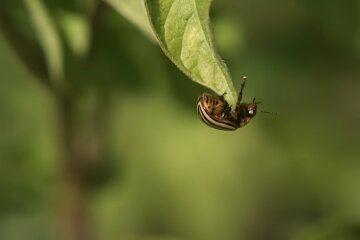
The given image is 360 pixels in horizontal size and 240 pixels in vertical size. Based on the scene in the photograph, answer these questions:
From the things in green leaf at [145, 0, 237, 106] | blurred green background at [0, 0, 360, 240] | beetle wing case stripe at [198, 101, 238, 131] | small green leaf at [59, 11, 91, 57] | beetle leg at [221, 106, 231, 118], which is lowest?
green leaf at [145, 0, 237, 106]

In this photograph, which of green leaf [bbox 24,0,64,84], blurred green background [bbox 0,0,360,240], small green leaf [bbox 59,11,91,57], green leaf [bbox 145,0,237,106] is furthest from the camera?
blurred green background [bbox 0,0,360,240]

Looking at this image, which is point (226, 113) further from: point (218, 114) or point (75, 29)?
point (75, 29)

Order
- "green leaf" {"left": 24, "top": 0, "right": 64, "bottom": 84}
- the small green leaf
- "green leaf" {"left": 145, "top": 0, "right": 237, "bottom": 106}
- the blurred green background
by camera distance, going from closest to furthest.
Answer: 1. "green leaf" {"left": 145, "top": 0, "right": 237, "bottom": 106}
2. "green leaf" {"left": 24, "top": 0, "right": 64, "bottom": 84}
3. the small green leaf
4. the blurred green background

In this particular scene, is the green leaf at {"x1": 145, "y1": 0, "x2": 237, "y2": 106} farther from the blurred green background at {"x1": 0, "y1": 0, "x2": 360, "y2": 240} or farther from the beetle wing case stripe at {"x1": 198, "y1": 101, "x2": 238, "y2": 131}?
the blurred green background at {"x1": 0, "y1": 0, "x2": 360, "y2": 240}

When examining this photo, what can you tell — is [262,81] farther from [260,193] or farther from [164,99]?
[164,99]

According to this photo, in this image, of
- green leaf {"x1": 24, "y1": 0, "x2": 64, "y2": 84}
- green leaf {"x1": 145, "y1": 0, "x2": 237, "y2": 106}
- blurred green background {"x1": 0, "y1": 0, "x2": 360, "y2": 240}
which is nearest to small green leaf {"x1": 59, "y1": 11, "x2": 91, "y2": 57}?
green leaf {"x1": 24, "y1": 0, "x2": 64, "y2": 84}

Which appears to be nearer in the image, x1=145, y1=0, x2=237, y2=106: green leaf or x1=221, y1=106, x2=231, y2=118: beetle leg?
x1=145, y1=0, x2=237, y2=106: green leaf

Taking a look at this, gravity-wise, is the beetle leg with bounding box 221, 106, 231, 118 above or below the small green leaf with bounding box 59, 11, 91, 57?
below

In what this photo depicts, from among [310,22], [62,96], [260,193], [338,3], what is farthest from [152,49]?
[260,193]
